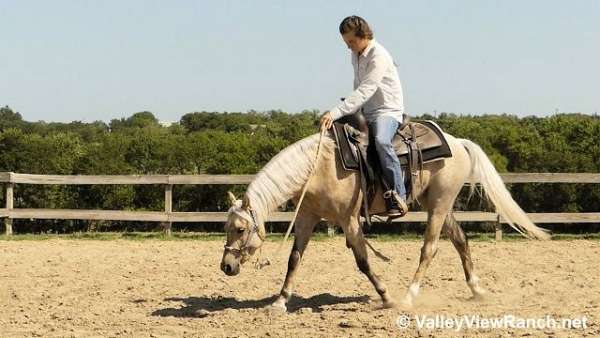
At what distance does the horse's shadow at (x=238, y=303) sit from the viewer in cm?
669

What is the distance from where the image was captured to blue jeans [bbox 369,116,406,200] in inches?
258

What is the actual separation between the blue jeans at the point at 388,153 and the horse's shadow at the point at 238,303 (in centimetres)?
120

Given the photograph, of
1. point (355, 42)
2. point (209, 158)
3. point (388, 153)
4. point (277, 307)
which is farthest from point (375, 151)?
point (209, 158)

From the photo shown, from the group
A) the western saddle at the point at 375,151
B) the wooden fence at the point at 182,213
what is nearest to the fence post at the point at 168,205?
the wooden fence at the point at 182,213

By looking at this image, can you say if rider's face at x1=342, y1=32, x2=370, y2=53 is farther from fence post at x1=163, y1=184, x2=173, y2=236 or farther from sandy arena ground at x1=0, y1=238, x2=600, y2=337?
fence post at x1=163, y1=184, x2=173, y2=236

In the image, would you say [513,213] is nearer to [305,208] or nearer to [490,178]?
[490,178]

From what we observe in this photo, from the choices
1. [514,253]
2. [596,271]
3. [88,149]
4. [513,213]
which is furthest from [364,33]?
[88,149]

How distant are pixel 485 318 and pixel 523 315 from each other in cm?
33

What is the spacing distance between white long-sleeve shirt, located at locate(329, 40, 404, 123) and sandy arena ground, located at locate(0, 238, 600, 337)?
5.75 ft

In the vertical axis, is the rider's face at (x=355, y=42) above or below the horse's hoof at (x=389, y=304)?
above

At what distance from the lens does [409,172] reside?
22.5ft

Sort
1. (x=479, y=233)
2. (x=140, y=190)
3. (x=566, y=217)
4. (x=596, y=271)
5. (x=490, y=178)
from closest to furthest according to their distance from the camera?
1. (x=490, y=178)
2. (x=596, y=271)
3. (x=566, y=217)
4. (x=479, y=233)
5. (x=140, y=190)

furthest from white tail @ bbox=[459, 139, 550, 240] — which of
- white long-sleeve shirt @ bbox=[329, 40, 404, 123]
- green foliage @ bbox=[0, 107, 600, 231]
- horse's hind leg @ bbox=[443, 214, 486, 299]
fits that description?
green foliage @ bbox=[0, 107, 600, 231]

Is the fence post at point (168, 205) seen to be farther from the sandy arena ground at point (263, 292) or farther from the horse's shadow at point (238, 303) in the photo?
the horse's shadow at point (238, 303)
